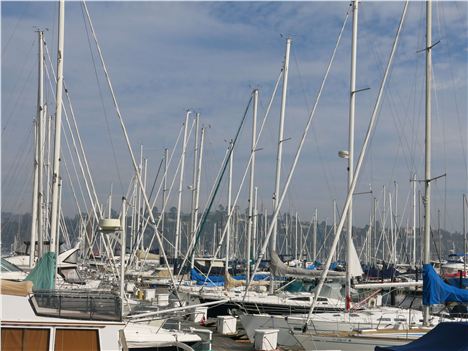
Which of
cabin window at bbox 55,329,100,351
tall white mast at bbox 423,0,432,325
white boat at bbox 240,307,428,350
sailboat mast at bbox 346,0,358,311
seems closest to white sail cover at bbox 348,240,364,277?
sailboat mast at bbox 346,0,358,311

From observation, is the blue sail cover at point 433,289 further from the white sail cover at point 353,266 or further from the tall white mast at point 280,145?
the tall white mast at point 280,145

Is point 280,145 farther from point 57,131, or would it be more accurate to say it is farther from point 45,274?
point 45,274

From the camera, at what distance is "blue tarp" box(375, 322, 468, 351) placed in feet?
48.9

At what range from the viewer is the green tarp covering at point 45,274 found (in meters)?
19.7

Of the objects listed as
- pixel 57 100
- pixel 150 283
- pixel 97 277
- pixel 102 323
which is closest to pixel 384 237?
pixel 150 283

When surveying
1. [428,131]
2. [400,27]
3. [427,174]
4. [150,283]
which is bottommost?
[150,283]

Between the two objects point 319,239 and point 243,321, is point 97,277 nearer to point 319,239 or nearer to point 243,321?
point 243,321

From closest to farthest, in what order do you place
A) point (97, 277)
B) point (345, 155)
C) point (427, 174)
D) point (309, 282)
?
point (427, 174) → point (345, 155) → point (309, 282) → point (97, 277)

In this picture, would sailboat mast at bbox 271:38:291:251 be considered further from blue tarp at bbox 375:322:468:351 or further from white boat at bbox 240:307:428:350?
blue tarp at bbox 375:322:468:351

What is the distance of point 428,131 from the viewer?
22.6 metres

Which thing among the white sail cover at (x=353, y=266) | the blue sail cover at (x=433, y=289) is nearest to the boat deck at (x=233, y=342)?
the white sail cover at (x=353, y=266)

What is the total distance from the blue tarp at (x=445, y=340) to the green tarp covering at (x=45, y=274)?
1012cm

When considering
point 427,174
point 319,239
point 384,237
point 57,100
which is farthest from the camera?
point 319,239

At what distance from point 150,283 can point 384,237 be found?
4187 centimetres
